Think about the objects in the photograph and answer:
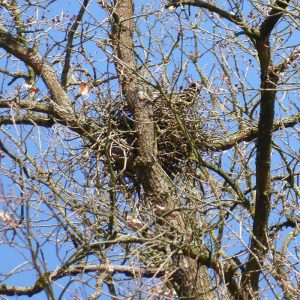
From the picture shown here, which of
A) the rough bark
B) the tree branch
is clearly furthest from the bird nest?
the tree branch

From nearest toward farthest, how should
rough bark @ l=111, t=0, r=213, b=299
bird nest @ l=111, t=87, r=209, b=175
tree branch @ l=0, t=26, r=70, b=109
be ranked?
rough bark @ l=111, t=0, r=213, b=299 → bird nest @ l=111, t=87, r=209, b=175 → tree branch @ l=0, t=26, r=70, b=109

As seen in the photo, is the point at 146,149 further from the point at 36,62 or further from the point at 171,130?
the point at 36,62

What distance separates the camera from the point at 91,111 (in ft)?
23.3

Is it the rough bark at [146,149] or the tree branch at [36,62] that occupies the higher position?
the tree branch at [36,62]

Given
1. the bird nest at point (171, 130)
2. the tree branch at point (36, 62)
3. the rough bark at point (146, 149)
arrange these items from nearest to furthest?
the rough bark at point (146, 149) < the bird nest at point (171, 130) < the tree branch at point (36, 62)

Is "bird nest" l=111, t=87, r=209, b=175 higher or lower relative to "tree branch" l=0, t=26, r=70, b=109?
lower

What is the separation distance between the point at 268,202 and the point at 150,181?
1036mm

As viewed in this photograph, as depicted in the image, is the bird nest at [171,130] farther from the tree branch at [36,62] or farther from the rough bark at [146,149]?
the tree branch at [36,62]

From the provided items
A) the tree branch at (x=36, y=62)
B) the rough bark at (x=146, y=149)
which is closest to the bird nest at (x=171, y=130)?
the rough bark at (x=146, y=149)

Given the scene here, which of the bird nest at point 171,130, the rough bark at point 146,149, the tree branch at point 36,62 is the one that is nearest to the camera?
the rough bark at point 146,149

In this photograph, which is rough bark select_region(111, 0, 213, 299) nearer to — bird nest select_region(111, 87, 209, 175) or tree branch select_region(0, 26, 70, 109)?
bird nest select_region(111, 87, 209, 175)

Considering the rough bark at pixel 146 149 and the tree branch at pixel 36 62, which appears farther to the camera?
the tree branch at pixel 36 62

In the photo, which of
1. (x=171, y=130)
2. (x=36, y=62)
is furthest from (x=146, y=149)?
(x=36, y=62)

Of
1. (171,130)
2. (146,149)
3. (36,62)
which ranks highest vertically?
(36,62)
